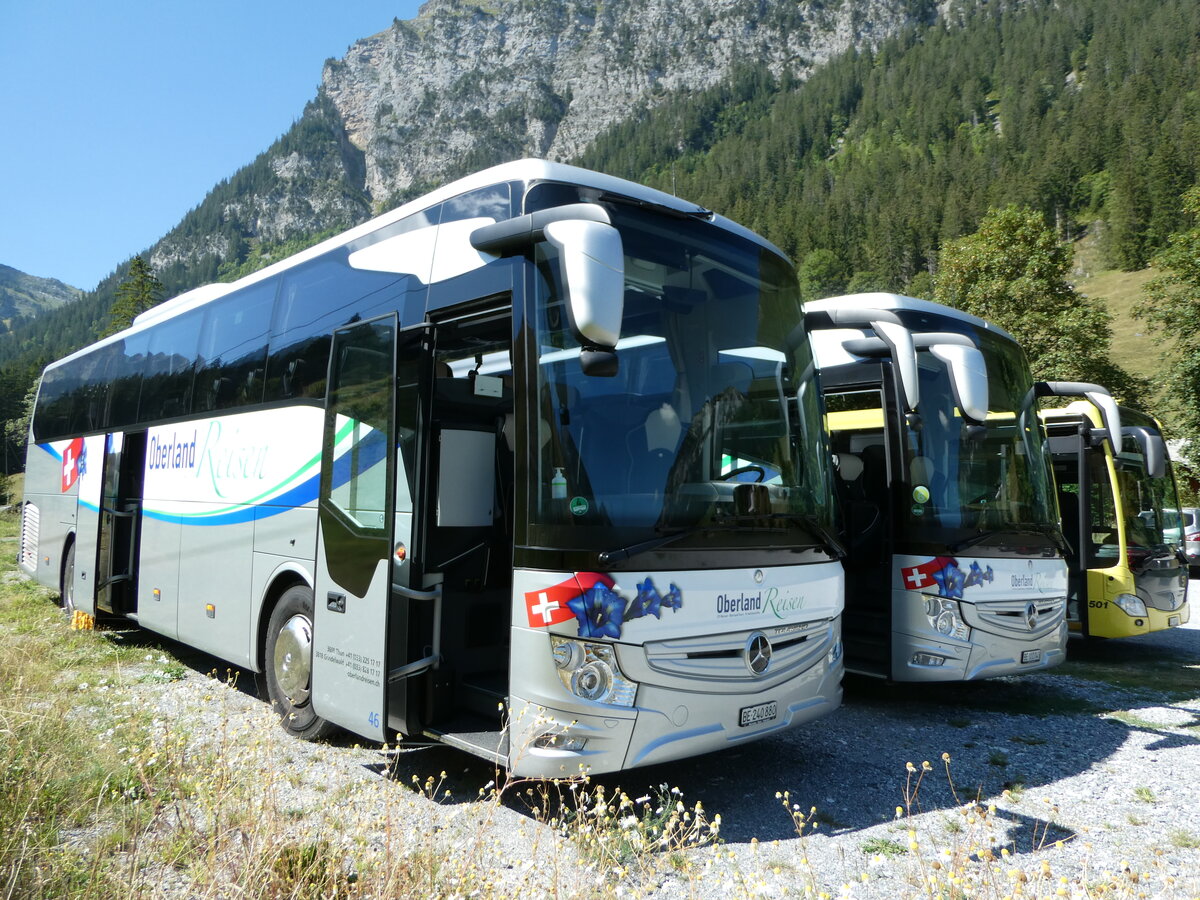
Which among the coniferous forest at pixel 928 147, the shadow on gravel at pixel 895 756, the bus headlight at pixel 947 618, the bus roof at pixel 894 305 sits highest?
the coniferous forest at pixel 928 147

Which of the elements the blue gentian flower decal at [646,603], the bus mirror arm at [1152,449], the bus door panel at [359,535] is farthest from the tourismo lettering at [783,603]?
the bus mirror arm at [1152,449]

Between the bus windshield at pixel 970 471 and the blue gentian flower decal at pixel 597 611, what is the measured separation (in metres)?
3.61

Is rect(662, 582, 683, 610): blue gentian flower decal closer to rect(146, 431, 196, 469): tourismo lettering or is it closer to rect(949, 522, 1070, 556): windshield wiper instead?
rect(949, 522, 1070, 556): windshield wiper

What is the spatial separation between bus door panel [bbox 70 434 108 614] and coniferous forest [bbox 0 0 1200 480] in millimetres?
58986

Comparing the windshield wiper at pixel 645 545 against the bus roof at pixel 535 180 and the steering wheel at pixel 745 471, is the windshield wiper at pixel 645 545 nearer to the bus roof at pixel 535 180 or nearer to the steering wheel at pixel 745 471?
the steering wheel at pixel 745 471

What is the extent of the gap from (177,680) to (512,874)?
213 inches

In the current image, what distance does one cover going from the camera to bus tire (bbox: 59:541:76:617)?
10383 mm

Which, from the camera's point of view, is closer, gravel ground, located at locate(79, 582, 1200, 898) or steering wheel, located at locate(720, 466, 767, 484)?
gravel ground, located at locate(79, 582, 1200, 898)

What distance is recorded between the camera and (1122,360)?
208 feet

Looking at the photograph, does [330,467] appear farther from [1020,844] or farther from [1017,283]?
[1017,283]

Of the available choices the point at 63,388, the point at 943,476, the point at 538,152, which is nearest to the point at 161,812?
the point at 943,476

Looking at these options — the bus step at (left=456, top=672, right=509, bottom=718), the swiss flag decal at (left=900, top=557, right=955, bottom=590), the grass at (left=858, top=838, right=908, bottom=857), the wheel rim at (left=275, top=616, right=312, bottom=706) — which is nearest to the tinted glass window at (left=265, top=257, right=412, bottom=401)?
the wheel rim at (left=275, top=616, right=312, bottom=706)

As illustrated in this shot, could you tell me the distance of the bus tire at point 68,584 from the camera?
34.1ft

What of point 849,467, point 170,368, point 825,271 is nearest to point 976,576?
point 849,467
